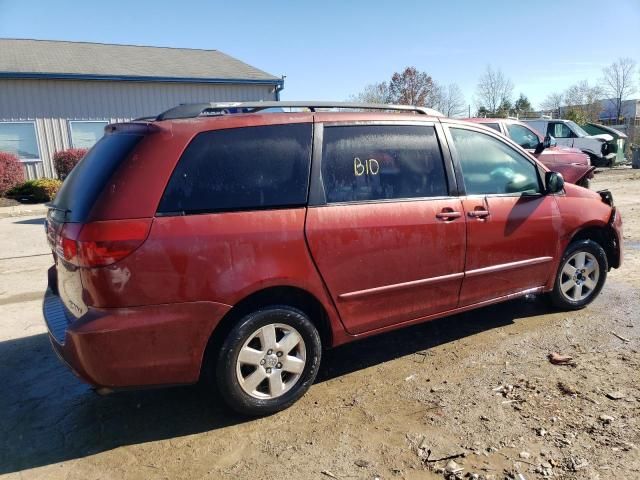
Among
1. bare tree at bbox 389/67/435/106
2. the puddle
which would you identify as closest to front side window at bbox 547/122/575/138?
the puddle

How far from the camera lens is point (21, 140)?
16.8m

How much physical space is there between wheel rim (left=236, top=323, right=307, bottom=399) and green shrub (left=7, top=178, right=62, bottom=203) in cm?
1424

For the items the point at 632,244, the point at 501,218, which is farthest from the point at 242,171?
the point at 632,244

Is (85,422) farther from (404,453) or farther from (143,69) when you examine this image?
(143,69)

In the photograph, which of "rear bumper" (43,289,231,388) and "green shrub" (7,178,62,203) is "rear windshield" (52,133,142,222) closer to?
"rear bumper" (43,289,231,388)

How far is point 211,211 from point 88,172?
2.64 feet

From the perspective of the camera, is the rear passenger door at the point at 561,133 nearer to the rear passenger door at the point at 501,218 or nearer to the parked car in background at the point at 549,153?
the parked car in background at the point at 549,153

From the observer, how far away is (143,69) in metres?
18.8

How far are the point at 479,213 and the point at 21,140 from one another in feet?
56.7

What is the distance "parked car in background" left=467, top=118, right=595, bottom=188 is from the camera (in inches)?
396

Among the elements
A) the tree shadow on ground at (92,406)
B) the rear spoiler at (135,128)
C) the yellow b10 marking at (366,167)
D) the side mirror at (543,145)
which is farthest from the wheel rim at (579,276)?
the side mirror at (543,145)

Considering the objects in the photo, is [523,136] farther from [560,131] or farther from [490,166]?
[560,131]

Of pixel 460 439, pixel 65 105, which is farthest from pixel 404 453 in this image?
pixel 65 105

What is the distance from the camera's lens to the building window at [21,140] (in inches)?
653
